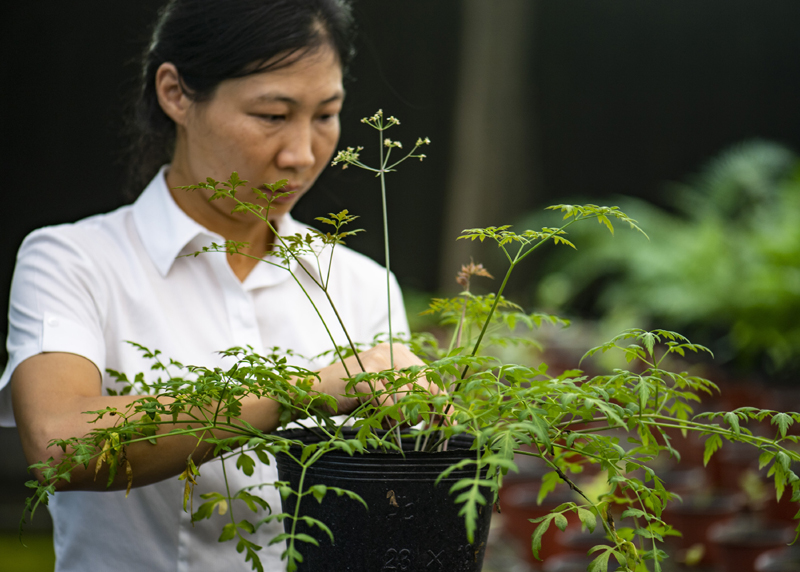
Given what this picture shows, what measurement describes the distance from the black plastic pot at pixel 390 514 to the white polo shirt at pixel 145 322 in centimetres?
46

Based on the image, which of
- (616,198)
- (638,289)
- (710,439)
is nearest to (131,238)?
(710,439)

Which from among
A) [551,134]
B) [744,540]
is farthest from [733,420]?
[551,134]

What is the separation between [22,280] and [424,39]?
192 inches

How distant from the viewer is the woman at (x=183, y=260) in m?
1.08

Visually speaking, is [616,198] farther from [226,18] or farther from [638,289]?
[226,18]

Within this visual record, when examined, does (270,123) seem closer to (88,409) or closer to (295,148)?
(295,148)

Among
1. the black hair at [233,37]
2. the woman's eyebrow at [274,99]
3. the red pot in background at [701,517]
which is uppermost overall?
the black hair at [233,37]

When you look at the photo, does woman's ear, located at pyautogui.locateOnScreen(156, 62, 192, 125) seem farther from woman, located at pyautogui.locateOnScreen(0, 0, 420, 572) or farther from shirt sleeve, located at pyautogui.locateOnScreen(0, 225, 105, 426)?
shirt sleeve, located at pyautogui.locateOnScreen(0, 225, 105, 426)

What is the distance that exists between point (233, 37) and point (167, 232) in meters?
0.33

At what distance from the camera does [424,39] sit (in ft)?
18.2

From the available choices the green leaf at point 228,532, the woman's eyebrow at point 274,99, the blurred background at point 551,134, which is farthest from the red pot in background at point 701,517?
the blurred background at point 551,134

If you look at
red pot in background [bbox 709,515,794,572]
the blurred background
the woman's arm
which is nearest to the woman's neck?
the woman's arm

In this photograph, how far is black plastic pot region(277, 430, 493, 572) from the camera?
68cm

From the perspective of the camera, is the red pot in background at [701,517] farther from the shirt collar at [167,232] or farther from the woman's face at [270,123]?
the woman's face at [270,123]
